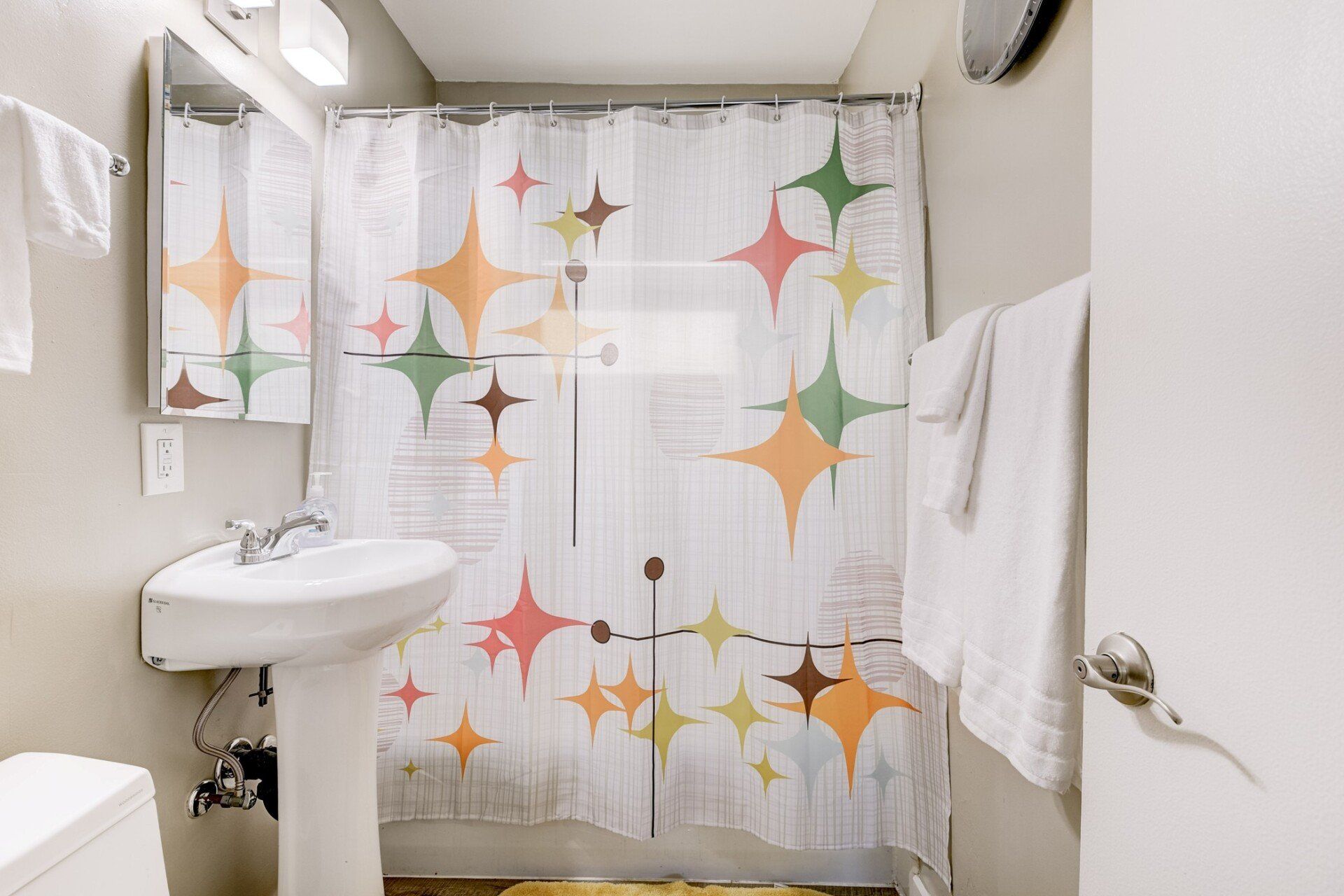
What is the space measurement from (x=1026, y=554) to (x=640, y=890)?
4.47 ft

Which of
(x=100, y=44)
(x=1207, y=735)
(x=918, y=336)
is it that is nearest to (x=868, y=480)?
(x=918, y=336)

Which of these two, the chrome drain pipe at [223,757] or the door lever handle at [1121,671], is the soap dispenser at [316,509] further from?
the door lever handle at [1121,671]

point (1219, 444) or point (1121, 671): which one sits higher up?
point (1219, 444)

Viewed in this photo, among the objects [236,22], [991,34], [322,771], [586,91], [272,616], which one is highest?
[586,91]

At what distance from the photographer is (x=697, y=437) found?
1520mm

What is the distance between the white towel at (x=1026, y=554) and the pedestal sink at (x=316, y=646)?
3.04 ft

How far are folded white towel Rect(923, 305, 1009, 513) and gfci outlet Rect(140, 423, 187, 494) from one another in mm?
1349

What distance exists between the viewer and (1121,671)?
0.57 m

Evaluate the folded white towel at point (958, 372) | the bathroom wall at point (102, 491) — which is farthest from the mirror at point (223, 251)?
the folded white towel at point (958, 372)

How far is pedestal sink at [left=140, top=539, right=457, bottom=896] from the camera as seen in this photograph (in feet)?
3.17

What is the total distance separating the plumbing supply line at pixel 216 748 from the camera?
1.12m

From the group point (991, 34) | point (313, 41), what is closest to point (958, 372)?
point (991, 34)

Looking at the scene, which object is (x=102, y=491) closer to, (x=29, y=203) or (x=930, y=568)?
(x=29, y=203)

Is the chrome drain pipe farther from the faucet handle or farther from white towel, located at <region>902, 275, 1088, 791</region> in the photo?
white towel, located at <region>902, 275, 1088, 791</region>
